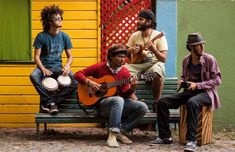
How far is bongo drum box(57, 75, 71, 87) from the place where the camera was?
29.4ft

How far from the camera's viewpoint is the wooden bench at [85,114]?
28.8 feet

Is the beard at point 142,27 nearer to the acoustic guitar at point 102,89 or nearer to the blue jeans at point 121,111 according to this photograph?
the acoustic guitar at point 102,89

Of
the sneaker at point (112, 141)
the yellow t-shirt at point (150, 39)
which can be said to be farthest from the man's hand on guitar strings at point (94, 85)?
the yellow t-shirt at point (150, 39)

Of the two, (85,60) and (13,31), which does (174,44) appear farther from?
(13,31)

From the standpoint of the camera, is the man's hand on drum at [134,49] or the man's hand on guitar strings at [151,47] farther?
the man's hand on drum at [134,49]

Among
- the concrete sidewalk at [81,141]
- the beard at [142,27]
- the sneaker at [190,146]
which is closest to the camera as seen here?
the sneaker at [190,146]

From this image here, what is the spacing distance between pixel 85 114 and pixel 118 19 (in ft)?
7.12

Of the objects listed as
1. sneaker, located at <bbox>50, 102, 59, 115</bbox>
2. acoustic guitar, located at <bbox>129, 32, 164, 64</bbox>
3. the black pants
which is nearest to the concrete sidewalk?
the black pants

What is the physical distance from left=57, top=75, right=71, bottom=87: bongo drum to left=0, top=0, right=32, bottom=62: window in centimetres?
150

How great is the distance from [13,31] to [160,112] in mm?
3289

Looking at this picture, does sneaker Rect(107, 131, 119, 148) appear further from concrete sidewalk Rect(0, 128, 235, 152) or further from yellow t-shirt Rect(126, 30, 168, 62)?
yellow t-shirt Rect(126, 30, 168, 62)

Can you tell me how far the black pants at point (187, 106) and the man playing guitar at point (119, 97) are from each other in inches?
11.1

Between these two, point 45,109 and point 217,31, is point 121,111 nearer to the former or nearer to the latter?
point 45,109

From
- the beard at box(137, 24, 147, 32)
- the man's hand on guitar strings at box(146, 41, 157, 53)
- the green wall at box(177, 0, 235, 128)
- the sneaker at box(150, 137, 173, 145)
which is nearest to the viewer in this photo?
the sneaker at box(150, 137, 173, 145)
